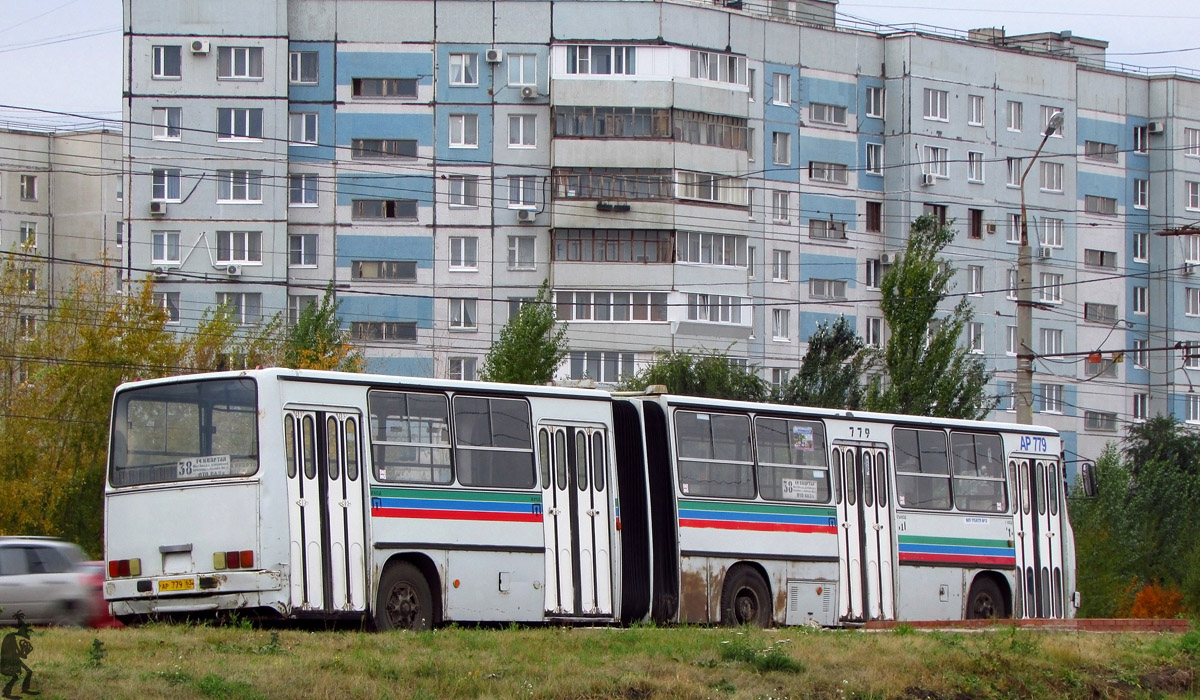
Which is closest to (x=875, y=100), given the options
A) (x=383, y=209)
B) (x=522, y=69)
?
(x=522, y=69)


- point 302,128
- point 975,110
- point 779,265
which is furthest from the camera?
point 975,110

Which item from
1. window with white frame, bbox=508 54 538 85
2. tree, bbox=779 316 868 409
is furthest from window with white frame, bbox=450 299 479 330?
tree, bbox=779 316 868 409

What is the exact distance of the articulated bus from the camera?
58.6 ft

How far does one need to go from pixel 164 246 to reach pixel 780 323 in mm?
25453

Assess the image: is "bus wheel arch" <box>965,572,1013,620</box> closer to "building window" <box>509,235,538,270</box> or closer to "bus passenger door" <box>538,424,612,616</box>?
"bus passenger door" <box>538,424,612,616</box>

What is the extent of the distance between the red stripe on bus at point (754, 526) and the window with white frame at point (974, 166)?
174 ft

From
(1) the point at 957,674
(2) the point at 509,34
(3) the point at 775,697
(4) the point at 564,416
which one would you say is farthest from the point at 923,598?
(2) the point at 509,34

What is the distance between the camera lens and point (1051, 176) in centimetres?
7744

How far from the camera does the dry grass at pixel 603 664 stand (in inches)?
510

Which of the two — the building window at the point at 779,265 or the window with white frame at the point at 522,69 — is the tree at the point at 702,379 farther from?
the window with white frame at the point at 522,69

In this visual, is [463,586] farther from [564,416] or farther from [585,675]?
[585,675]

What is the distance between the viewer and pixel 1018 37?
80.4 m

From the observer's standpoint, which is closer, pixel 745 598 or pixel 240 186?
pixel 745 598

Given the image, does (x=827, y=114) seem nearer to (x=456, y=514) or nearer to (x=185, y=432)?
(x=456, y=514)
